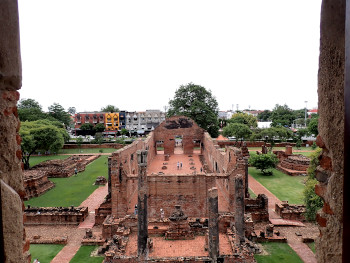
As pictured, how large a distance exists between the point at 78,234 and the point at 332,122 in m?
16.5

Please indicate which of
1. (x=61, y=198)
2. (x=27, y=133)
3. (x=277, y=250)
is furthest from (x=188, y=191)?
(x=27, y=133)

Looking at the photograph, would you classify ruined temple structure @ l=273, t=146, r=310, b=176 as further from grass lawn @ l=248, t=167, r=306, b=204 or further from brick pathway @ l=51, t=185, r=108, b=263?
brick pathway @ l=51, t=185, r=108, b=263

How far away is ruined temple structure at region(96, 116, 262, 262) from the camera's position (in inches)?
449

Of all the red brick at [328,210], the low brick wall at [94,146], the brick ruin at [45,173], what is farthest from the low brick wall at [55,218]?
the low brick wall at [94,146]

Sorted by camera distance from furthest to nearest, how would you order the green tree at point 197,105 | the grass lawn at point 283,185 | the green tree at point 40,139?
the green tree at point 197,105
the green tree at point 40,139
the grass lawn at point 283,185

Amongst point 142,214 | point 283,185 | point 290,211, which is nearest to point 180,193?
point 142,214

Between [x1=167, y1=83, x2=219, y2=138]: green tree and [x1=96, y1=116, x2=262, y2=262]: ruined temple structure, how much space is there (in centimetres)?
2007

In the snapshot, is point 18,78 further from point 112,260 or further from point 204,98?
point 204,98

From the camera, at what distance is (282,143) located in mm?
49969

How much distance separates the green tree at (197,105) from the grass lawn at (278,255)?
2604 centimetres

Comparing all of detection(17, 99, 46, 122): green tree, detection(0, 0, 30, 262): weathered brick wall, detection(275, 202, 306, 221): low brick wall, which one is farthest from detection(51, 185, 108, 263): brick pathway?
detection(17, 99, 46, 122): green tree

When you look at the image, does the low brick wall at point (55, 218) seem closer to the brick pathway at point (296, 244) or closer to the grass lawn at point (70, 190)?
Result: the grass lawn at point (70, 190)

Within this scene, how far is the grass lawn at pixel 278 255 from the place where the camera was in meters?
12.4

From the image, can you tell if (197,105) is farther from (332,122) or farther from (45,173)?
(332,122)
